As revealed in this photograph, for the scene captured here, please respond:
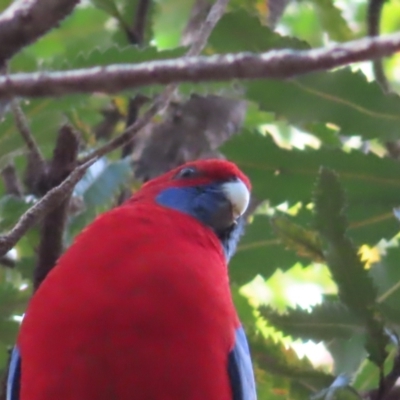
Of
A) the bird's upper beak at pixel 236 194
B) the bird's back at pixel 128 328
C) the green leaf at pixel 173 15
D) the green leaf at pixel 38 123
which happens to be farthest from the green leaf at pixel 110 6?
the bird's back at pixel 128 328

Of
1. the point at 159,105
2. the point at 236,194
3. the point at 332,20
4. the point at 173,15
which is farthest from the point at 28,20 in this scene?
the point at 173,15

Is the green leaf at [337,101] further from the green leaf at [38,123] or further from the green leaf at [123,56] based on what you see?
the green leaf at [38,123]

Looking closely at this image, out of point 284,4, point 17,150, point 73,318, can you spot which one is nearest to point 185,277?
point 73,318

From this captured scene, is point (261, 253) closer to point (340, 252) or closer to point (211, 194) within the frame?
point (211, 194)

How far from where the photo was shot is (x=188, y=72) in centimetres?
61

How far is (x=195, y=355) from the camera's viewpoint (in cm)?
136

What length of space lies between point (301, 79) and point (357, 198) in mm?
347

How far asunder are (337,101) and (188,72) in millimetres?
1355

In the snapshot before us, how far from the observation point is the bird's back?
1.33 m

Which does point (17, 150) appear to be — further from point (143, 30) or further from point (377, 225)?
point (377, 225)

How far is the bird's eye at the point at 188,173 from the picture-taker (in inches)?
78.4

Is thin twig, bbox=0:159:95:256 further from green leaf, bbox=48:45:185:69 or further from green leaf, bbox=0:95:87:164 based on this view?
green leaf, bbox=0:95:87:164

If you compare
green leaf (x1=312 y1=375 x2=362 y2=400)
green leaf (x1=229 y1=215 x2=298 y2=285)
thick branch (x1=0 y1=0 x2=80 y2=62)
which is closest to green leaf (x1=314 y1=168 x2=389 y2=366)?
green leaf (x1=312 y1=375 x2=362 y2=400)

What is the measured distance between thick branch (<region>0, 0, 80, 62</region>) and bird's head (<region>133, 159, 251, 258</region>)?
1.05 m
